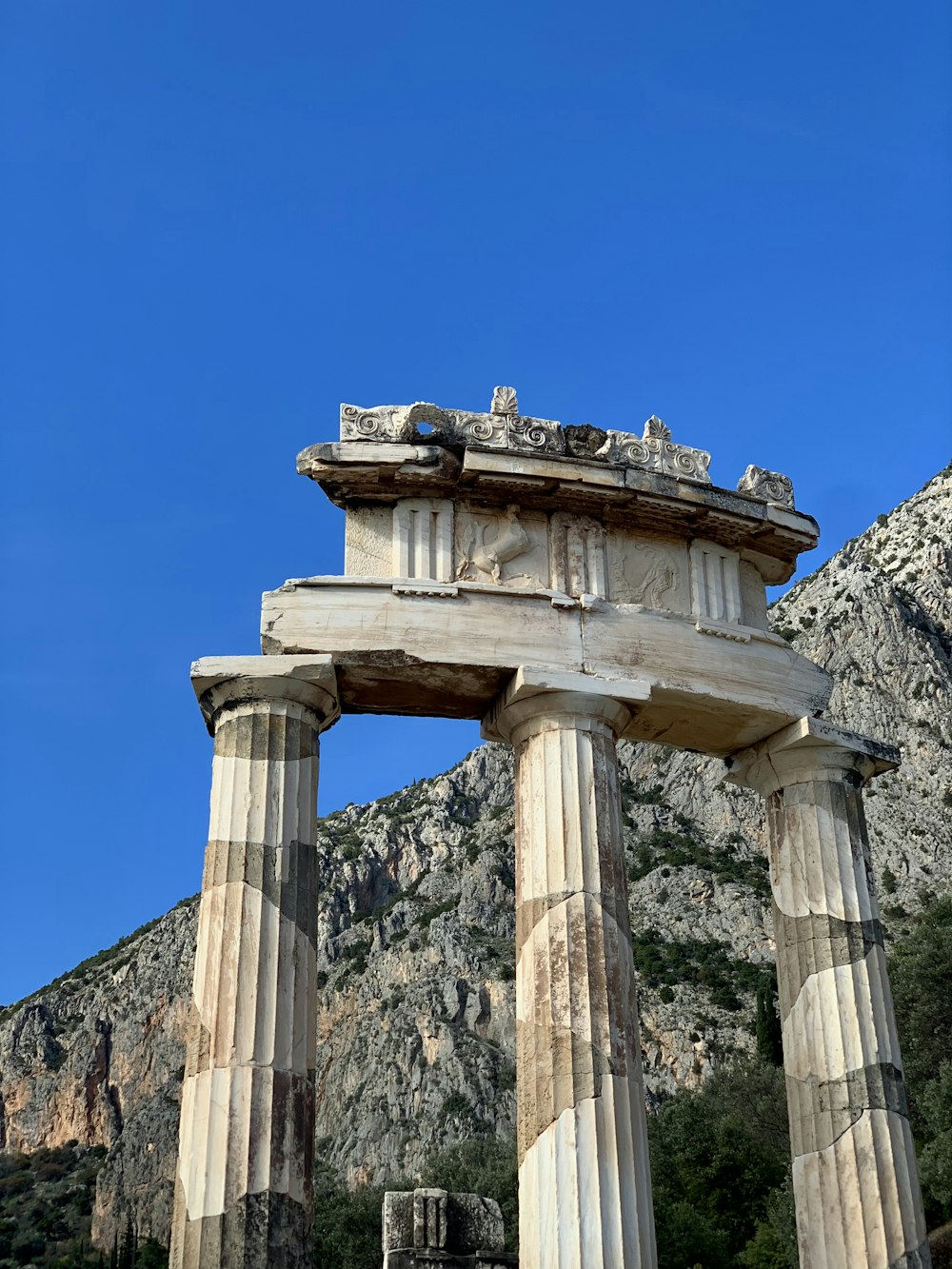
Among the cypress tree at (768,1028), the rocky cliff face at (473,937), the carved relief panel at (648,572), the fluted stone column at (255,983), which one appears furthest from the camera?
the rocky cliff face at (473,937)

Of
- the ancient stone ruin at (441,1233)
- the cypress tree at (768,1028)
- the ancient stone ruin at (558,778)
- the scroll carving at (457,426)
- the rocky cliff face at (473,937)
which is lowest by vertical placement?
the ancient stone ruin at (441,1233)

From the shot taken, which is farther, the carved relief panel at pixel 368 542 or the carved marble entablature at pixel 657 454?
the carved marble entablature at pixel 657 454

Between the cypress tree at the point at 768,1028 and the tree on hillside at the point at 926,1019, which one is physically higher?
the cypress tree at the point at 768,1028

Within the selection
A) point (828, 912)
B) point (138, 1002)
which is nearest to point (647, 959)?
point (138, 1002)

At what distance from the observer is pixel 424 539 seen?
54.4ft

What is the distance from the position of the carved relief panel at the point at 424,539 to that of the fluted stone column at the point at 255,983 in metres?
1.78

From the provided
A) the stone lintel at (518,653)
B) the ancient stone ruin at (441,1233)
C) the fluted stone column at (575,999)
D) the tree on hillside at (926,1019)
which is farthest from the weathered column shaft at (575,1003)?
the tree on hillside at (926,1019)

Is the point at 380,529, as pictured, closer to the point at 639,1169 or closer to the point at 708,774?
the point at 639,1169

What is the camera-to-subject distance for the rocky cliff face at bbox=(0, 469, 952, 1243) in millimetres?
61656

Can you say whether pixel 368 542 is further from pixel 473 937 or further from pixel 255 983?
pixel 473 937

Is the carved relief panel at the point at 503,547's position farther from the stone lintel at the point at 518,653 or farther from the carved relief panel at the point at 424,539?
the stone lintel at the point at 518,653

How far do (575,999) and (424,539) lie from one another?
5462 millimetres

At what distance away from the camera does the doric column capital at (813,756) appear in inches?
677

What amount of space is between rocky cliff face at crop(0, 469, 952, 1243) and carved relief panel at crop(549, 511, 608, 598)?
147 feet
